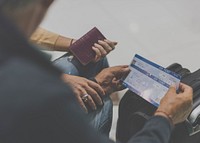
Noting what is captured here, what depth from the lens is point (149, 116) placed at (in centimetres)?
115

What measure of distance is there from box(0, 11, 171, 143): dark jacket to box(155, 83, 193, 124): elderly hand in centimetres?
45

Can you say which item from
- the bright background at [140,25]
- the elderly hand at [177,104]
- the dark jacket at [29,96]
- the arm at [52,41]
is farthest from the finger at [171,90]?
the bright background at [140,25]

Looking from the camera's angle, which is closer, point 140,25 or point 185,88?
point 185,88

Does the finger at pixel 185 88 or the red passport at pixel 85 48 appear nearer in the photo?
the finger at pixel 185 88

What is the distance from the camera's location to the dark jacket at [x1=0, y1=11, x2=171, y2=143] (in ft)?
1.83

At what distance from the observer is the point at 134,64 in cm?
121

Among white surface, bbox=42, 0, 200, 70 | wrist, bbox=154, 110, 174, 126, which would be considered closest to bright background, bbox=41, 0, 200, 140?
white surface, bbox=42, 0, 200, 70

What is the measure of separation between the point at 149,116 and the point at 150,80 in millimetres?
106

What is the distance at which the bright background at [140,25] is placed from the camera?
2.11 metres

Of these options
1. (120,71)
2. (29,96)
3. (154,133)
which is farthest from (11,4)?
(120,71)

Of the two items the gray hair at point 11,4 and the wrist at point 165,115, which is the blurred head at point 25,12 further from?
the wrist at point 165,115

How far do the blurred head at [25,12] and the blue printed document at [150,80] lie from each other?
566mm

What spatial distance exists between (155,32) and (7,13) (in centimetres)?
175

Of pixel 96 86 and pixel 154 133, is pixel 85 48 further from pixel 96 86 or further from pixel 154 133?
pixel 154 133
